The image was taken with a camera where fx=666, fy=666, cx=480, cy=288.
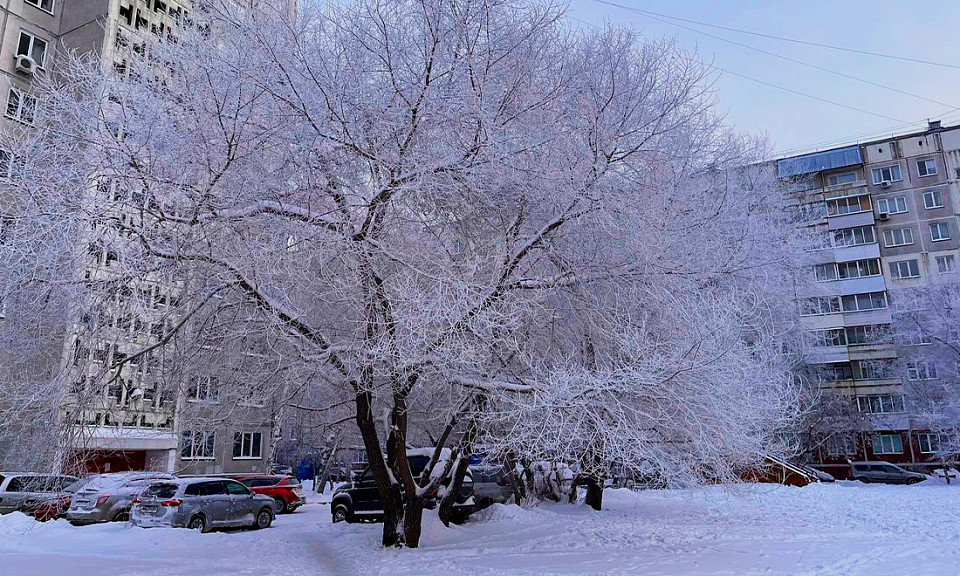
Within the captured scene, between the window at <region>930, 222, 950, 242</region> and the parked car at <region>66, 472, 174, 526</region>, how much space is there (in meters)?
47.9

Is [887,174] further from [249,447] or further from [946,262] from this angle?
[249,447]

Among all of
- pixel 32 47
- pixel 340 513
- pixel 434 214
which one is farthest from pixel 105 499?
pixel 32 47

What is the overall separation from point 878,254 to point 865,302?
132 inches

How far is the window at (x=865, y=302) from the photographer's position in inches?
1730

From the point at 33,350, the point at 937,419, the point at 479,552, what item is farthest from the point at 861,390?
the point at 33,350

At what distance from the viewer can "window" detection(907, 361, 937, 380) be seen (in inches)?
1414

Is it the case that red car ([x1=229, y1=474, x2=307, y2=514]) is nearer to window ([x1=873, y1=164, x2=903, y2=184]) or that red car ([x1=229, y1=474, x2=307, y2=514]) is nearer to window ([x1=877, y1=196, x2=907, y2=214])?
window ([x1=877, y1=196, x2=907, y2=214])

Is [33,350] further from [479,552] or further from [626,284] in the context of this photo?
[626,284]

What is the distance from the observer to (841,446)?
40156mm

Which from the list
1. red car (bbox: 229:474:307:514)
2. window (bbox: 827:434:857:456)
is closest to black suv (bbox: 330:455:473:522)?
red car (bbox: 229:474:307:514)

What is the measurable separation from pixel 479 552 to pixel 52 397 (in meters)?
6.67

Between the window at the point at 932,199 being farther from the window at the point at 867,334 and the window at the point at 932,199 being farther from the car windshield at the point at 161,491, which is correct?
the car windshield at the point at 161,491

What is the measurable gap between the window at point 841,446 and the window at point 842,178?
18388 millimetres

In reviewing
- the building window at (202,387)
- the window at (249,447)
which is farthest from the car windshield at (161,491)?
the window at (249,447)
